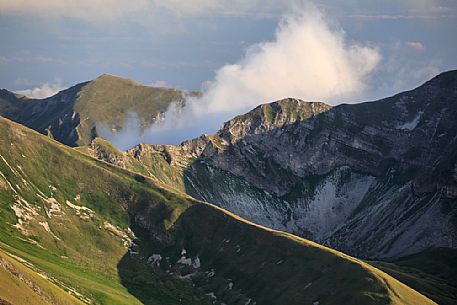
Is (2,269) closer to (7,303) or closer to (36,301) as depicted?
(36,301)

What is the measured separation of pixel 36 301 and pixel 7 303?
26533 millimetres

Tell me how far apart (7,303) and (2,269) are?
99.2ft

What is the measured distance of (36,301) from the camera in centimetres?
19662

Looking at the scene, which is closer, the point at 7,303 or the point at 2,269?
the point at 7,303

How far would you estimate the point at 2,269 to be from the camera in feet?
652

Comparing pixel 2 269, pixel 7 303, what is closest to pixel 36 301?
pixel 2 269

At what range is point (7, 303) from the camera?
17062 cm

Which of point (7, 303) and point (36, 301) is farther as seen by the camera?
point (36, 301)

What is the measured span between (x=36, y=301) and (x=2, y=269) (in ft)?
46.5
